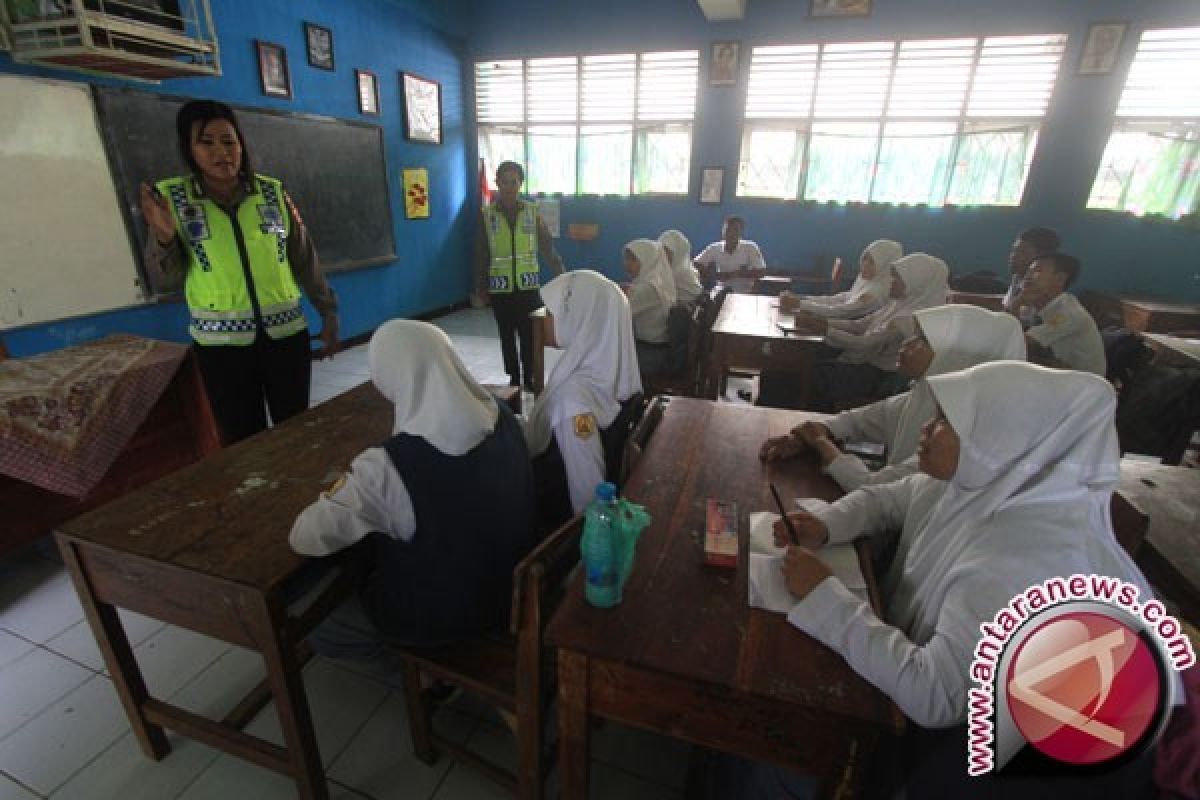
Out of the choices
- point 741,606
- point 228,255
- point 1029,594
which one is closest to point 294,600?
point 741,606

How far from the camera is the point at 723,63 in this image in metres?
5.43

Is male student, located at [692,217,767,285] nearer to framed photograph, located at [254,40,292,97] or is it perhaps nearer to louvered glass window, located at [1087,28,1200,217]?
louvered glass window, located at [1087,28,1200,217]

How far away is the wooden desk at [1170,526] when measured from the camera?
3.75 ft

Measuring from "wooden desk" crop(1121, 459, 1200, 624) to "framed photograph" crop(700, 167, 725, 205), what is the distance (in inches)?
191

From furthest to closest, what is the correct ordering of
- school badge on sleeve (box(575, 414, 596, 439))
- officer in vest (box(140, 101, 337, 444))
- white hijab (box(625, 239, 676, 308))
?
white hijab (box(625, 239, 676, 308)), officer in vest (box(140, 101, 337, 444)), school badge on sleeve (box(575, 414, 596, 439))

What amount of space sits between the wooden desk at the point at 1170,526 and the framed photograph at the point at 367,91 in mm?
5382

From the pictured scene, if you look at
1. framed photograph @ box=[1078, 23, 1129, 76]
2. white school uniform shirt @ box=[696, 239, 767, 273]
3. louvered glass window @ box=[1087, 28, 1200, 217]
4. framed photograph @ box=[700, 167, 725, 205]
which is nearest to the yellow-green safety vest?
white school uniform shirt @ box=[696, 239, 767, 273]

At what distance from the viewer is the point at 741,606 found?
38.2 inches

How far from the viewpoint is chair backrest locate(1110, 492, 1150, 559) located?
1177 millimetres

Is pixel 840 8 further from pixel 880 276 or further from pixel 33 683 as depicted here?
pixel 33 683

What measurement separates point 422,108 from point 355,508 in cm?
551

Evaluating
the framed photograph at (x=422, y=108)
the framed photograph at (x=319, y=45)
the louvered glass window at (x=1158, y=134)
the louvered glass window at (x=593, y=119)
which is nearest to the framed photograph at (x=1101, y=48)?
the louvered glass window at (x=1158, y=134)

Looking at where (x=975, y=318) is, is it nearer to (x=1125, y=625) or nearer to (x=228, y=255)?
(x=1125, y=625)

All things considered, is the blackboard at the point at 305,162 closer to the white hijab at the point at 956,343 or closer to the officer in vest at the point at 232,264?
the officer in vest at the point at 232,264
